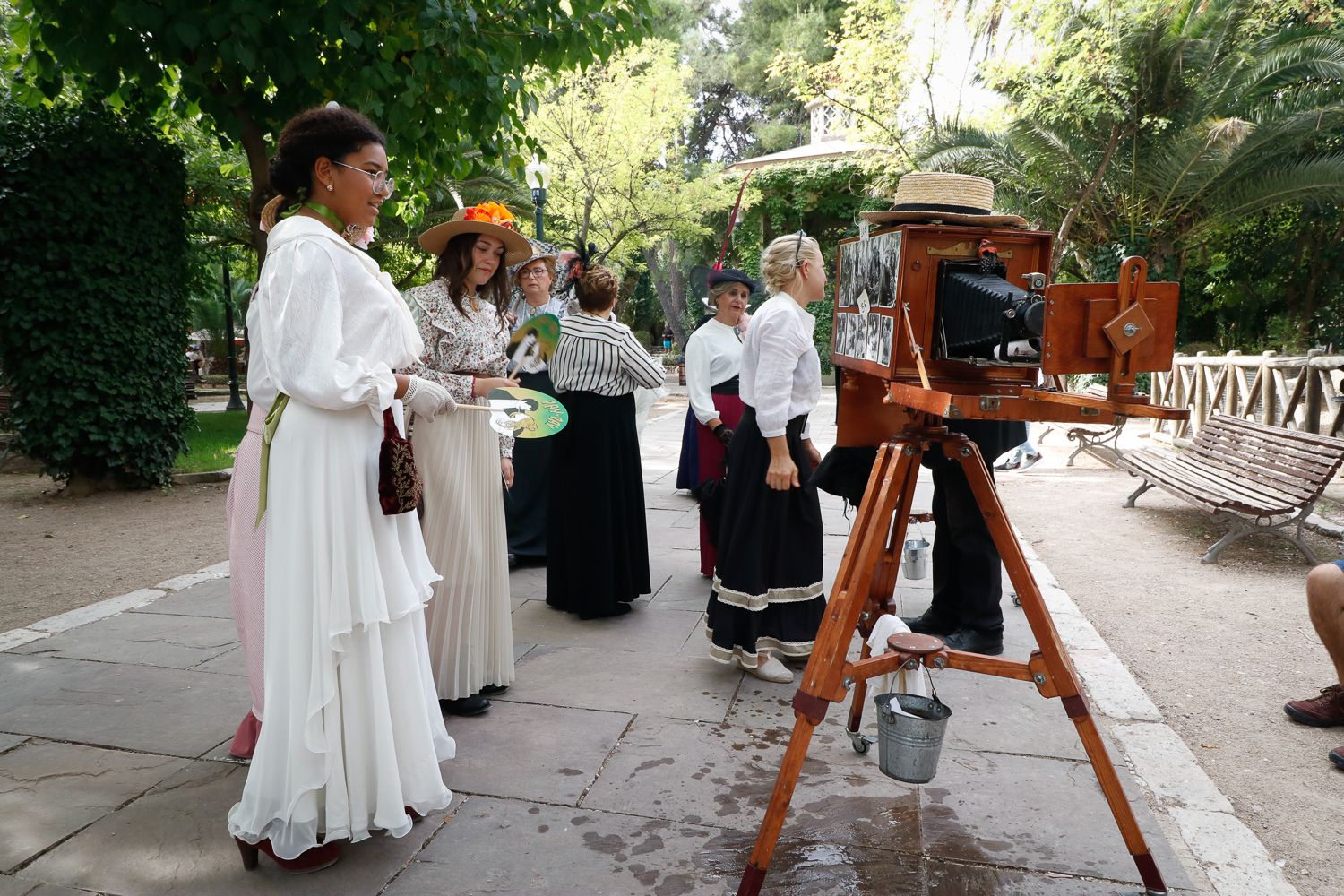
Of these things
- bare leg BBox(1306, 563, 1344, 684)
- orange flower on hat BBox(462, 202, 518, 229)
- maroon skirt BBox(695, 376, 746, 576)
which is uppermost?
orange flower on hat BBox(462, 202, 518, 229)

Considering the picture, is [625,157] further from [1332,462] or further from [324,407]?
[324,407]

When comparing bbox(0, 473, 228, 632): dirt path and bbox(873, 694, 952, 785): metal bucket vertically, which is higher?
bbox(873, 694, 952, 785): metal bucket

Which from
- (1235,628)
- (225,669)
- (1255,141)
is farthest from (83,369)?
(1255,141)

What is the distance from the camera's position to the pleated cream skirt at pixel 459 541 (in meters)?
3.54

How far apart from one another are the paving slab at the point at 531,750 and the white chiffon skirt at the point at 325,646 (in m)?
0.59

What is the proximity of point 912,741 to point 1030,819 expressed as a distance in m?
0.78

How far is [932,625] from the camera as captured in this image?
14.8 feet

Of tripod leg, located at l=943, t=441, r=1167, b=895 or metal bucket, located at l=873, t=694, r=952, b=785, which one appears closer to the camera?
tripod leg, located at l=943, t=441, r=1167, b=895

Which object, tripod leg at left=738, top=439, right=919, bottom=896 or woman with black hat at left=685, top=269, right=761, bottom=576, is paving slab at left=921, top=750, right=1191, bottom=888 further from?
woman with black hat at left=685, top=269, right=761, bottom=576

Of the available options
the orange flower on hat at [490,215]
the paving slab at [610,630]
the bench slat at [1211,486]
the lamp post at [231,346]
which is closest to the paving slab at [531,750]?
Result: the paving slab at [610,630]

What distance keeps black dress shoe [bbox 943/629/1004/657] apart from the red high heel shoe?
113 inches

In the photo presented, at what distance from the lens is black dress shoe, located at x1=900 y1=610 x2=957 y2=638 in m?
4.45

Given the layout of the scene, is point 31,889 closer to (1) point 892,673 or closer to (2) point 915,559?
(1) point 892,673

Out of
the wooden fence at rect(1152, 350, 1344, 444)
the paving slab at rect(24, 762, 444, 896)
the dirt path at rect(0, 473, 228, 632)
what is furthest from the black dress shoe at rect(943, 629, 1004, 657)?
the dirt path at rect(0, 473, 228, 632)
